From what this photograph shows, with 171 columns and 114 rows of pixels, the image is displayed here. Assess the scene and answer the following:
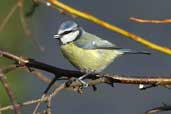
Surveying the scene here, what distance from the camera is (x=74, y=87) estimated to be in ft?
3.52

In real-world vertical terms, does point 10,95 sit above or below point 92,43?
above

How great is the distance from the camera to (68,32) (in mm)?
2133

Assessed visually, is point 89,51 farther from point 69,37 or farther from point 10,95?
point 10,95

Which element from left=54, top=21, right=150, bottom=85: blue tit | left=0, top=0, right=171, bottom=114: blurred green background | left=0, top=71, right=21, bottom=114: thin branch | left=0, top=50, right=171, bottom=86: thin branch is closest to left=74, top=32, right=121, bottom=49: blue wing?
left=54, top=21, right=150, bottom=85: blue tit

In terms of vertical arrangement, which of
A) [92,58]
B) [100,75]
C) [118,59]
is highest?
[100,75]

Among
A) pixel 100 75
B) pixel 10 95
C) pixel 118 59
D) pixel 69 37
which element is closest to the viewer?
pixel 10 95

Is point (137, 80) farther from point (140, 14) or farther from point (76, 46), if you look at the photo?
point (140, 14)

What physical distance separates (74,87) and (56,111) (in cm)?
432

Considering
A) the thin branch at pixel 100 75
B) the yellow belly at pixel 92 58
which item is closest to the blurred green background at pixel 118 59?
the yellow belly at pixel 92 58

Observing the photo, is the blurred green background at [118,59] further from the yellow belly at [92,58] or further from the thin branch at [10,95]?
the thin branch at [10,95]

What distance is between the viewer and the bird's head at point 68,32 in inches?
81.9

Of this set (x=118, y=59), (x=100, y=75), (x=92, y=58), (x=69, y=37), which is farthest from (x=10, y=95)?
(x=118, y=59)

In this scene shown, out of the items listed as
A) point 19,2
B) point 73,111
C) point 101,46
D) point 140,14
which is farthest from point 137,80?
point 140,14

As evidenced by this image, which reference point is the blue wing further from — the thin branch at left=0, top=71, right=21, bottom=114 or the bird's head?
the thin branch at left=0, top=71, right=21, bottom=114
